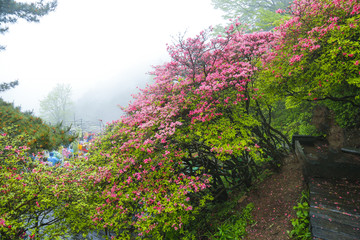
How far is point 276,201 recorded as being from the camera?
658cm

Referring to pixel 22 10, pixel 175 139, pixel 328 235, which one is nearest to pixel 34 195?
pixel 175 139

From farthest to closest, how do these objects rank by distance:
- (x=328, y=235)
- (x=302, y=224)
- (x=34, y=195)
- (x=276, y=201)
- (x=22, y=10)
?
(x=22, y=10) < (x=276, y=201) < (x=302, y=224) < (x=34, y=195) < (x=328, y=235)

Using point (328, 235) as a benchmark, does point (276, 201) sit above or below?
below

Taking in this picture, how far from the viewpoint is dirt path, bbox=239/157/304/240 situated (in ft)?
17.3

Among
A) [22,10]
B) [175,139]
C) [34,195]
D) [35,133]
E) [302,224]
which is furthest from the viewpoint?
[22,10]

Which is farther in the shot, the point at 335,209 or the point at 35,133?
the point at 35,133

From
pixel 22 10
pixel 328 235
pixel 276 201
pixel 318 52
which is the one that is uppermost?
pixel 22 10

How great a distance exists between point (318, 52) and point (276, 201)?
491 cm

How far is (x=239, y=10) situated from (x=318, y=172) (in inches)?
805

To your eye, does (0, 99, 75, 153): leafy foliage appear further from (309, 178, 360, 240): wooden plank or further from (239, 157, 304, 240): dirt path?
(309, 178, 360, 240): wooden plank

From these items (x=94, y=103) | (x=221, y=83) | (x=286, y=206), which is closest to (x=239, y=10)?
(x=221, y=83)

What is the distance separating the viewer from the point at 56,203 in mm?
4598

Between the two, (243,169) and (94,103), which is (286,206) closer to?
(243,169)

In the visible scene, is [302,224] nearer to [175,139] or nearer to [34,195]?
[175,139]
